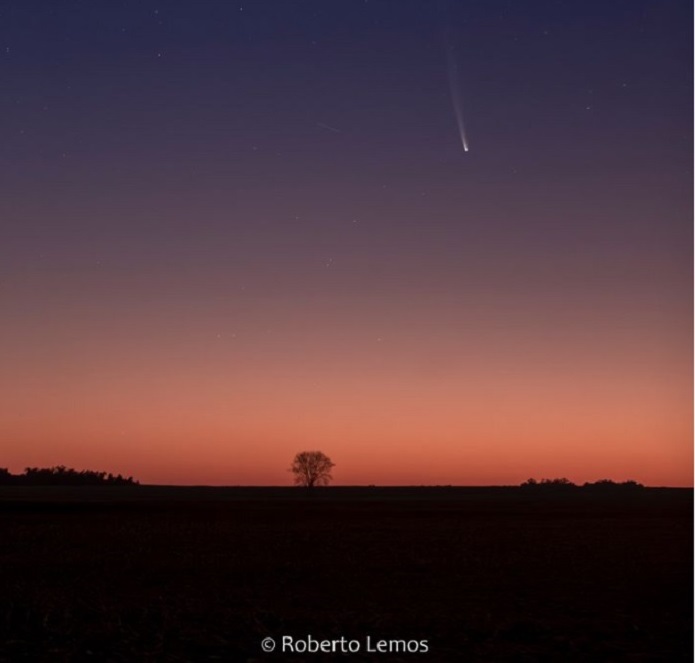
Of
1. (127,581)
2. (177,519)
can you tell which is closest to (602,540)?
(127,581)

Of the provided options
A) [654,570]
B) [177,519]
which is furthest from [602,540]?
[177,519]

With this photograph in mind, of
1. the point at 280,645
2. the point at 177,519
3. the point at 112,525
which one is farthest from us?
the point at 177,519

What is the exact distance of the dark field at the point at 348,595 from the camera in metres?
17.3

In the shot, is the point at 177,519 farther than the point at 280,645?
Yes

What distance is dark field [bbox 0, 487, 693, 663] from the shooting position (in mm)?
17344

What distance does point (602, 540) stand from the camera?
42156 millimetres

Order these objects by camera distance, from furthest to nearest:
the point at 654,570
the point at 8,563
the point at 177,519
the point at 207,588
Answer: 1. the point at 177,519
2. the point at 8,563
3. the point at 654,570
4. the point at 207,588

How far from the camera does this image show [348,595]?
79.6ft

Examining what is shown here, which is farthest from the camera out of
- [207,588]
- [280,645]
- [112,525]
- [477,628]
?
[112,525]

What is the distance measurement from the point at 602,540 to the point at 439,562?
43.5 ft

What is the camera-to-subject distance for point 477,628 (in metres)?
19.3

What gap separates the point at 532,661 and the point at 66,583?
16.1 metres

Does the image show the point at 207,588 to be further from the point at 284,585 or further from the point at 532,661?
the point at 532,661

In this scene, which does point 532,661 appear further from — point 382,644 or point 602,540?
point 602,540
